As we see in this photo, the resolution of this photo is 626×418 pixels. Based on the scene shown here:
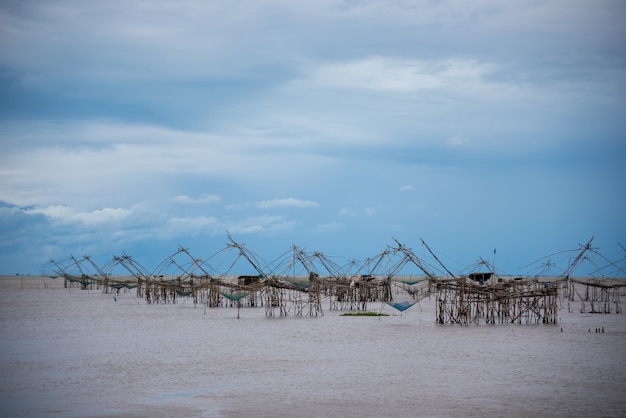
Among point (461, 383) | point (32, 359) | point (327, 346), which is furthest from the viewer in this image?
point (327, 346)

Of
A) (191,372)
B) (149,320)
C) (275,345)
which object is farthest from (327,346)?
(149,320)

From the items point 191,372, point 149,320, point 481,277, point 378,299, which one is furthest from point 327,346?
point 378,299

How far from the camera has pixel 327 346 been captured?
12.5 metres

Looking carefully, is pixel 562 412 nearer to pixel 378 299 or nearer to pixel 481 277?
pixel 481 277

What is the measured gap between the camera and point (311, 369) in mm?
10109

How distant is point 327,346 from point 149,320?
708 cm

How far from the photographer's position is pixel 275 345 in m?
12.7

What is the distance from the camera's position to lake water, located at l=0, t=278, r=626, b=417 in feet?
25.1

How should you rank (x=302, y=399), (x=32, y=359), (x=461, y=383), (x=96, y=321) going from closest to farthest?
(x=302, y=399)
(x=461, y=383)
(x=32, y=359)
(x=96, y=321)

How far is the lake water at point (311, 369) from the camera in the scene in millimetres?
7652

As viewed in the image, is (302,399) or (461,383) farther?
(461,383)

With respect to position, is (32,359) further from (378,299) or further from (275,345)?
(378,299)

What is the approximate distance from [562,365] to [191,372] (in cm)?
569

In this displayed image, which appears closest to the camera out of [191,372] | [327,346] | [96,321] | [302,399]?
[302,399]
